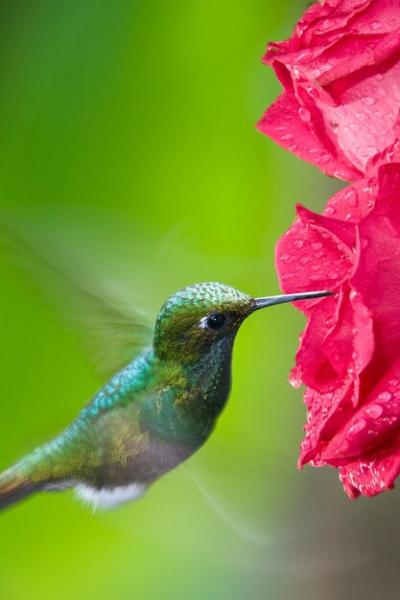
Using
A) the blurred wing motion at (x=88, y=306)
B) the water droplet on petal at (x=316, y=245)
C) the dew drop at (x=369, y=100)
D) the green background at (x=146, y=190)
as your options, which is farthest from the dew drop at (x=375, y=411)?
the green background at (x=146, y=190)

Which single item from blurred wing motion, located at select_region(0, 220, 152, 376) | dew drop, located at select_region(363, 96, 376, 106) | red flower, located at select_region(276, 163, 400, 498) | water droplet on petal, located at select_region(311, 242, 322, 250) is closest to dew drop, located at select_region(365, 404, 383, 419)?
red flower, located at select_region(276, 163, 400, 498)

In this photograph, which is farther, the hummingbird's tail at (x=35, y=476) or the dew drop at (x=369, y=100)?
the hummingbird's tail at (x=35, y=476)

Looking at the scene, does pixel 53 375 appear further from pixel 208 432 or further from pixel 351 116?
pixel 351 116

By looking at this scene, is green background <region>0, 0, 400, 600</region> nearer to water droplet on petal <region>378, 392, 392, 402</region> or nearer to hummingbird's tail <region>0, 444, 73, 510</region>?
hummingbird's tail <region>0, 444, 73, 510</region>

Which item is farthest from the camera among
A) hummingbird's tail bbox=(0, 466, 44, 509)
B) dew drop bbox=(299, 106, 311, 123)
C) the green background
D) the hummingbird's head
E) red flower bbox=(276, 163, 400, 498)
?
the green background

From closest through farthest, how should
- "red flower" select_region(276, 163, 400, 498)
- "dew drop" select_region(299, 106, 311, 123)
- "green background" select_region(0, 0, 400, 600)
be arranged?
"red flower" select_region(276, 163, 400, 498) < "dew drop" select_region(299, 106, 311, 123) < "green background" select_region(0, 0, 400, 600)

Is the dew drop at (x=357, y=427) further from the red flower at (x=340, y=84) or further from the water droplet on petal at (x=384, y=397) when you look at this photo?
the red flower at (x=340, y=84)

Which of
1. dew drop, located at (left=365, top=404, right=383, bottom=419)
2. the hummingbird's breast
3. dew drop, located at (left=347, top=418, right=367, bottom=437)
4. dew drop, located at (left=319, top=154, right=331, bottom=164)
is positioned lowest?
the hummingbird's breast
